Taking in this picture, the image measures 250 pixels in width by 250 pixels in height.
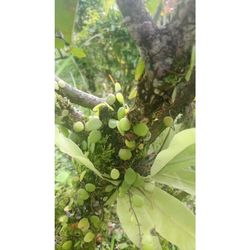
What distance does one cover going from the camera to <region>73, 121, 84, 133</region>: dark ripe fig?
1788 millimetres

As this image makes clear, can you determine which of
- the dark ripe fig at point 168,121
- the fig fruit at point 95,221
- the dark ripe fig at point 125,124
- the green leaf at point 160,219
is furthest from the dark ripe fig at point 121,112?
the fig fruit at point 95,221

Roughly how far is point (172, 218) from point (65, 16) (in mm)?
736

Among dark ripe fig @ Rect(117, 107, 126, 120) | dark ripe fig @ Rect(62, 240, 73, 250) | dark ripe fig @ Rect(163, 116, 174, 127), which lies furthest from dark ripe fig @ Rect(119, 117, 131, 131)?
dark ripe fig @ Rect(62, 240, 73, 250)

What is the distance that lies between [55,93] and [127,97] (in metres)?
0.27

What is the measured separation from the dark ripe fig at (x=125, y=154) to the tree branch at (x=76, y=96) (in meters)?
0.17

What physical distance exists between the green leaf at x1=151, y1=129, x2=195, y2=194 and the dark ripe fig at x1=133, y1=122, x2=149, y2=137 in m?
0.08

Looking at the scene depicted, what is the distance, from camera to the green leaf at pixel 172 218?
167 cm

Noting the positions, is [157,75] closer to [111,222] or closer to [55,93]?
[55,93]

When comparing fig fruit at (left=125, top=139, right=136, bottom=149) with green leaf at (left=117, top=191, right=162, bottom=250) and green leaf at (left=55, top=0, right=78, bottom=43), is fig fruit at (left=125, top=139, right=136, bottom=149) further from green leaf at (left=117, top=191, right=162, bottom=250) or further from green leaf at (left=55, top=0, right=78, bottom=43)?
green leaf at (left=55, top=0, right=78, bottom=43)

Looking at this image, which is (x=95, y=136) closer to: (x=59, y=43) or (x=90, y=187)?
Result: (x=90, y=187)
